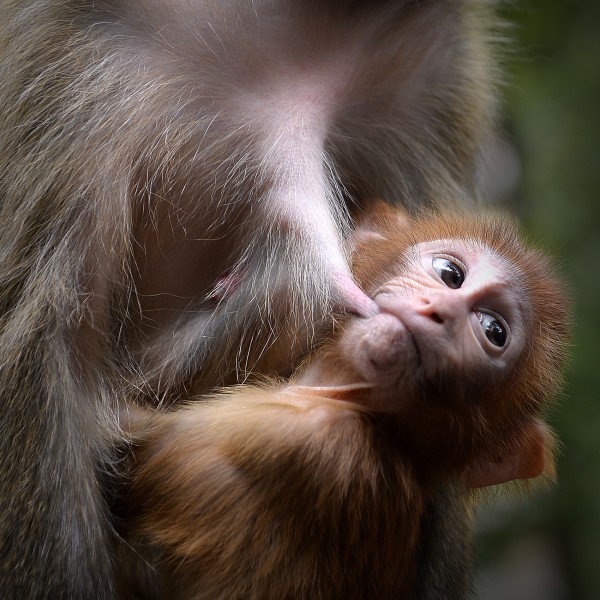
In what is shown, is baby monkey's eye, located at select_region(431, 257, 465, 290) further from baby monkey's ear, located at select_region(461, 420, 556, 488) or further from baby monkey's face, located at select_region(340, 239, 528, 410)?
baby monkey's ear, located at select_region(461, 420, 556, 488)

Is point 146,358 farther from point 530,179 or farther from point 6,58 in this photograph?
point 530,179

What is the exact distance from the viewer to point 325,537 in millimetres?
1517

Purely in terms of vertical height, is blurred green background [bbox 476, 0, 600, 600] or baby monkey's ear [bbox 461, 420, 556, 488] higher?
baby monkey's ear [bbox 461, 420, 556, 488]

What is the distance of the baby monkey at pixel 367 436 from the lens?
4.88 ft

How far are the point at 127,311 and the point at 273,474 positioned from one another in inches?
→ 17.9

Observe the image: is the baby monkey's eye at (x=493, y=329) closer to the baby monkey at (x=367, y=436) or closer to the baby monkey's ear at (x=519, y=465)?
the baby monkey at (x=367, y=436)

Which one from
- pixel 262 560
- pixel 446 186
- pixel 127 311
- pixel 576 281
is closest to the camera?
pixel 262 560

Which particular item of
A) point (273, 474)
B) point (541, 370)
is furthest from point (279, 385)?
point (541, 370)

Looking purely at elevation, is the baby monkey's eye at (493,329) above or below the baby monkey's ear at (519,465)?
above

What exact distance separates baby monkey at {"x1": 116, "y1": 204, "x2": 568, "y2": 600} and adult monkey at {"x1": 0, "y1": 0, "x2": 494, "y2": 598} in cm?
9

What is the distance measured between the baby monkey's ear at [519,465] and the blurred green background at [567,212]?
141 cm

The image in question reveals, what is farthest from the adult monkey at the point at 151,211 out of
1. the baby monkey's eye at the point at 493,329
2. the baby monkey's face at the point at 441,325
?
the baby monkey's eye at the point at 493,329

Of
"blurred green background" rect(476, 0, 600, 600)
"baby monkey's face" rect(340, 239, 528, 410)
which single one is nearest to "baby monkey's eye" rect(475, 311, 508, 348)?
"baby monkey's face" rect(340, 239, 528, 410)

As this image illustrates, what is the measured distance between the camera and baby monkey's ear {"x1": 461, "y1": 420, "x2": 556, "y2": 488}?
1802 millimetres
